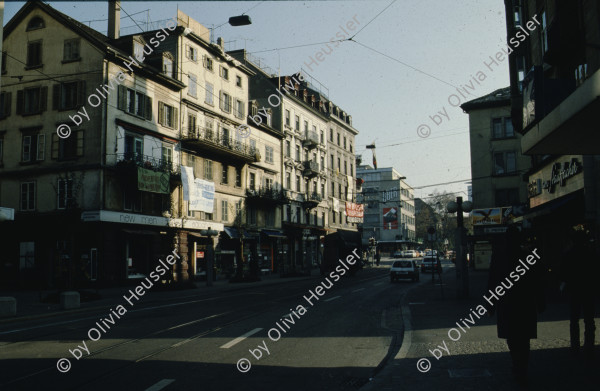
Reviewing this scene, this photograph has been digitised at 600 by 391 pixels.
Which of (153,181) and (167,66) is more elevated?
(167,66)

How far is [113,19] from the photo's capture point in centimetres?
3612

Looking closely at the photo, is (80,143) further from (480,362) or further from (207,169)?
(480,362)

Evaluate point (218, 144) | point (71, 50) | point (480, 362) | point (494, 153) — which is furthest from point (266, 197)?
point (480, 362)

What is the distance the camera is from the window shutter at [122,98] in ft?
101

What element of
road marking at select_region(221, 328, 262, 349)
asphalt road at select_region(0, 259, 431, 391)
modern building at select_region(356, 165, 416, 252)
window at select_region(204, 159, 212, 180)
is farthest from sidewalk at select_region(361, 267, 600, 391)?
modern building at select_region(356, 165, 416, 252)

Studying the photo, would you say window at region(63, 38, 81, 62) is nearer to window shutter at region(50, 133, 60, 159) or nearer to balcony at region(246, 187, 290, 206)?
window shutter at region(50, 133, 60, 159)

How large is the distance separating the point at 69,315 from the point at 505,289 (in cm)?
1332

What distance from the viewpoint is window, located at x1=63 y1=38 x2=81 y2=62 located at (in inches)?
1219

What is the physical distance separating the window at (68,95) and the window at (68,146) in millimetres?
1686

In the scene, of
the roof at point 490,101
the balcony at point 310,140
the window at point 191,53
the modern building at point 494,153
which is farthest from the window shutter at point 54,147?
the roof at point 490,101

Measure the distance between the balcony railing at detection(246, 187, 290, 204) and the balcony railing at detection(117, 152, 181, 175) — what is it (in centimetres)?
1078

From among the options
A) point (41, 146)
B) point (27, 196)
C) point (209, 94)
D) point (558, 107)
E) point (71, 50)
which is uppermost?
point (71, 50)

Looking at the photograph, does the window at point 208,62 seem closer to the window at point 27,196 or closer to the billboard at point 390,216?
the window at point 27,196

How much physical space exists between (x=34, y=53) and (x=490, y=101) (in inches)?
1454
